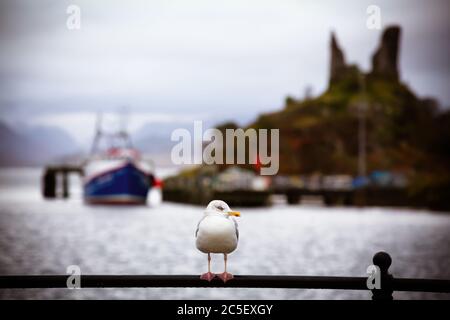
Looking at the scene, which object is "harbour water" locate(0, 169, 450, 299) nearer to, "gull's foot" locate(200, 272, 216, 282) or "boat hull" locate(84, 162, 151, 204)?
"boat hull" locate(84, 162, 151, 204)

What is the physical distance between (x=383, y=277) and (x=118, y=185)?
95099 mm

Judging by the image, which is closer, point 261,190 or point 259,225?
point 259,225

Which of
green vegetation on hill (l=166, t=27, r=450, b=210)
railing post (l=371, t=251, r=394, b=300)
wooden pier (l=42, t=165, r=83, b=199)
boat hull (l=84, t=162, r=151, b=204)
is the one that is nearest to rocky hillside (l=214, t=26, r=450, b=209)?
green vegetation on hill (l=166, t=27, r=450, b=210)

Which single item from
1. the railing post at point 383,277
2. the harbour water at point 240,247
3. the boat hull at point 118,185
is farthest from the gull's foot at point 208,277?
the boat hull at point 118,185

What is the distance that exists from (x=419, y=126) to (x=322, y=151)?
196 feet

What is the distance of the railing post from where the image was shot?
16.5ft

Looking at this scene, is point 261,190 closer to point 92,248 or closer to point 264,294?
point 92,248

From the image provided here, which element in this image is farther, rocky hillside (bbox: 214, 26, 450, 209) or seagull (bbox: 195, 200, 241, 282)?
rocky hillside (bbox: 214, 26, 450, 209)

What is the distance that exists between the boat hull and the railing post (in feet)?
302

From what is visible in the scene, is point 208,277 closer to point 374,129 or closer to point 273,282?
point 273,282

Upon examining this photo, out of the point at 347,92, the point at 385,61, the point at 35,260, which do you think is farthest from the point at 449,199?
the point at 385,61

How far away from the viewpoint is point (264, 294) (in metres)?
Result: 27.6

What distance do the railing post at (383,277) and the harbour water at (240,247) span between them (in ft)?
70.2

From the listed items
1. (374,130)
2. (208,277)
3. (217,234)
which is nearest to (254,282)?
(208,277)
